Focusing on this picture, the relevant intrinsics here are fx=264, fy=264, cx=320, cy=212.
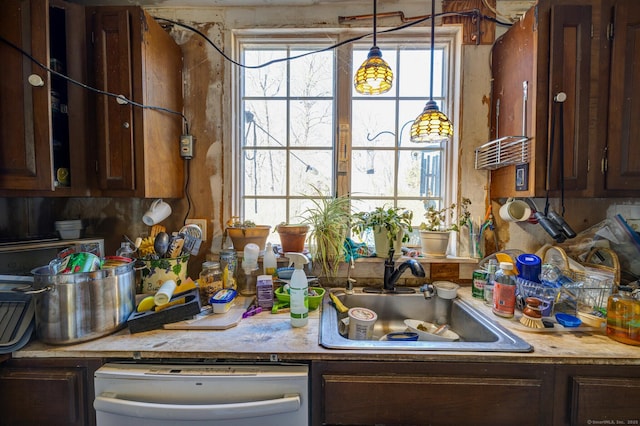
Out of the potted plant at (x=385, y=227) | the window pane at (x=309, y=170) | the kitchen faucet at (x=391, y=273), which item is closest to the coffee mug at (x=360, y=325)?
the kitchen faucet at (x=391, y=273)

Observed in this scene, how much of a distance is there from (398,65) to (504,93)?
0.60m

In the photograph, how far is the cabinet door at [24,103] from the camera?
104 centimetres

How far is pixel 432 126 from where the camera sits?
117cm

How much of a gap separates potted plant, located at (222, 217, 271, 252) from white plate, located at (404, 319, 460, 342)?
84 cm

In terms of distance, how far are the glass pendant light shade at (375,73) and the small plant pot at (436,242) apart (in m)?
0.81

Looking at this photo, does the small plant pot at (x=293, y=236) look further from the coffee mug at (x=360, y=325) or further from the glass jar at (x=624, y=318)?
the glass jar at (x=624, y=318)

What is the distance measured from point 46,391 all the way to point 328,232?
1.16 metres

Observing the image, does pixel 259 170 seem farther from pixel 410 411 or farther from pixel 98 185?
pixel 410 411

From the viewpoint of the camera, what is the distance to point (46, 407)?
856 mm

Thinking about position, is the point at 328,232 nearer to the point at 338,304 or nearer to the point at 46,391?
the point at 338,304

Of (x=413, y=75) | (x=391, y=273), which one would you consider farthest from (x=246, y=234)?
(x=413, y=75)

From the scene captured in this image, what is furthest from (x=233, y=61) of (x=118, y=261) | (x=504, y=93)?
(x=504, y=93)

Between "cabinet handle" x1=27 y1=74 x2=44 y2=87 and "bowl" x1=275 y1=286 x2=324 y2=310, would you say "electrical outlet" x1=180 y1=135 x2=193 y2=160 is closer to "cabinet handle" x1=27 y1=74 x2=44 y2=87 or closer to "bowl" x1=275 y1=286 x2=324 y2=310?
"cabinet handle" x1=27 y1=74 x2=44 y2=87

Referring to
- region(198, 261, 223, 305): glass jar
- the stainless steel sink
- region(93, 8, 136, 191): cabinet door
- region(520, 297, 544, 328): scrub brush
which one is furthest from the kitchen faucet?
region(93, 8, 136, 191): cabinet door
